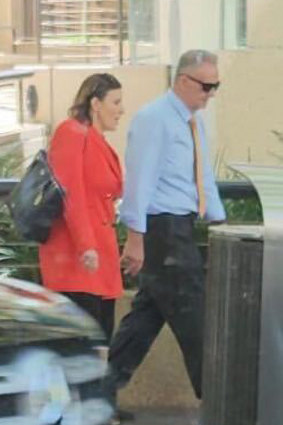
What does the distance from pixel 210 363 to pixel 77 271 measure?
38.6 inches

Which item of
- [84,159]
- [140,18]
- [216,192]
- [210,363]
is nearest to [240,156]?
[140,18]

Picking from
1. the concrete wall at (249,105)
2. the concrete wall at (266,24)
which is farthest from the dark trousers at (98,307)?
the concrete wall at (266,24)

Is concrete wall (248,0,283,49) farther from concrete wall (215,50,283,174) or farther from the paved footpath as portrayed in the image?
the paved footpath

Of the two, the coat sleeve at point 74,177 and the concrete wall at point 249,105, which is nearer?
the coat sleeve at point 74,177

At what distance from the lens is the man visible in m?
5.96


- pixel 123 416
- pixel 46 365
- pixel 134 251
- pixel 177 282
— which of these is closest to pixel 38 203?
pixel 134 251

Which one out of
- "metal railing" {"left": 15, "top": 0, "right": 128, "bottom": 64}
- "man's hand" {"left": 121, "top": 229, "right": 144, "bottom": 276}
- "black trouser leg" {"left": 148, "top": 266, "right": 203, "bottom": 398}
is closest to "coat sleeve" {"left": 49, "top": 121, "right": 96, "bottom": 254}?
"man's hand" {"left": 121, "top": 229, "right": 144, "bottom": 276}

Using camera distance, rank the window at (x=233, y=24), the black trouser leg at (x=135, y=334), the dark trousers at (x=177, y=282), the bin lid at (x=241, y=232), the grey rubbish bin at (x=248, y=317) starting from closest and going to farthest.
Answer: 1. the grey rubbish bin at (x=248, y=317)
2. the bin lid at (x=241, y=232)
3. the dark trousers at (x=177, y=282)
4. the black trouser leg at (x=135, y=334)
5. the window at (x=233, y=24)

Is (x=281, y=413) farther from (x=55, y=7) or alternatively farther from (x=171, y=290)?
(x=55, y=7)

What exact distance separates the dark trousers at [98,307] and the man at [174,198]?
0.20m

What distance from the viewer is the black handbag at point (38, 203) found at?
5770 millimetres

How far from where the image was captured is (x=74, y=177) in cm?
580

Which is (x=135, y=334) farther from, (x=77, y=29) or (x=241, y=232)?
(x=77, y=29)

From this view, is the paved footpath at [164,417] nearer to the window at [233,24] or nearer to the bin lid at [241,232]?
the bin lid at [241,232]
